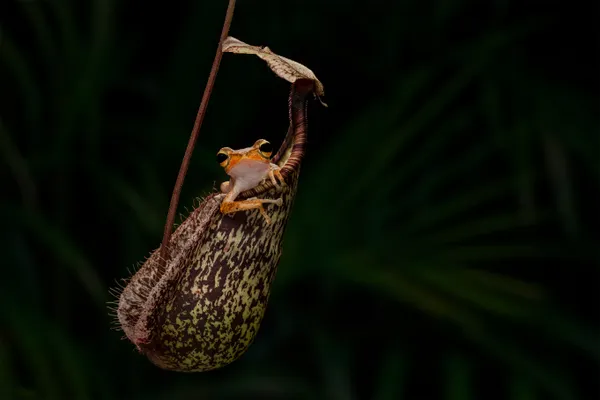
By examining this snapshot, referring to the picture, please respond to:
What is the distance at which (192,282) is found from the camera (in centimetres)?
60

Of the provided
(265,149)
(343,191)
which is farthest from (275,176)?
(343,191)

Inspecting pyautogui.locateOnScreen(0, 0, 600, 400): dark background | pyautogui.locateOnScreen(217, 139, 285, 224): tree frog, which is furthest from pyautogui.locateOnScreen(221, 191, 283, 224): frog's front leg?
pyautogui.locateOnScreen(0, 0, 600, 400): dark background

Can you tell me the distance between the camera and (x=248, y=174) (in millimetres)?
578

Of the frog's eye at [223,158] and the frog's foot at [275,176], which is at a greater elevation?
the frog's eye at [223,158]

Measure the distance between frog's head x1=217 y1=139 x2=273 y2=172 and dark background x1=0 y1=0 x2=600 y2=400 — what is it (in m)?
0.68

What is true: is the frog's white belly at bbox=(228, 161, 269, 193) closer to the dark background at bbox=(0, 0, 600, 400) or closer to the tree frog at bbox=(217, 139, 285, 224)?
the tree frog at bbox=(217, 139, 285, 224)

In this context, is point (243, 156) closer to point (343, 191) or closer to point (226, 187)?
point (226, 187)

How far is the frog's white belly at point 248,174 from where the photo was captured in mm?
572

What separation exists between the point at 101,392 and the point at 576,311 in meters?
0.88

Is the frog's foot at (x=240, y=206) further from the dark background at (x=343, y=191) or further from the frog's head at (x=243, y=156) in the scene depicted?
the dark background at (x=343, y=191)

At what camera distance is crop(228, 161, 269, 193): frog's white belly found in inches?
22.5

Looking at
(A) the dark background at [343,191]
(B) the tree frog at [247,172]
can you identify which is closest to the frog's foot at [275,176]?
(B) the tree frog at [247,172]

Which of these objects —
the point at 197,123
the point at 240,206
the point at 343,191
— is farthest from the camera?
the point at 343,191

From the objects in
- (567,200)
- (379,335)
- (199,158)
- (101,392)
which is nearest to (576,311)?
(567,200)
